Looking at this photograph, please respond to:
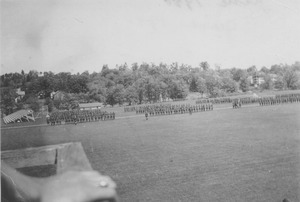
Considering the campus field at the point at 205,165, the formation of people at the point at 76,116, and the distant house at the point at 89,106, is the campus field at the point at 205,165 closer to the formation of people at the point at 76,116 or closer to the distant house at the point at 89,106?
the formation of people at the point at 76,116

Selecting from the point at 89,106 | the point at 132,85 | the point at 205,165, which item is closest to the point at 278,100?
the point at 132,85

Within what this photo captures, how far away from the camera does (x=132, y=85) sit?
39.9m

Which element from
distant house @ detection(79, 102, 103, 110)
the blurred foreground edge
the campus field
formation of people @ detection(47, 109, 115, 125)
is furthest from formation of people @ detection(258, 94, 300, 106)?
the blurred foreground edge

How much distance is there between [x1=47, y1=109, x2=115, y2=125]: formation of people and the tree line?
4.92 feet

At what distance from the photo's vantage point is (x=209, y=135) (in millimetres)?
18531

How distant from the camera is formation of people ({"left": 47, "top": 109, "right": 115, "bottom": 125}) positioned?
102ft

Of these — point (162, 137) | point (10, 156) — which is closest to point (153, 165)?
point (162, 137)

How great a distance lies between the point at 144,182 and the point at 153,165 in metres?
2.20

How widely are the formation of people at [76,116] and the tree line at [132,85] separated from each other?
4.92 ft

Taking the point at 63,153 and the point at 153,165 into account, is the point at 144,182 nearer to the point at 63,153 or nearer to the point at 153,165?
the point at 153,165

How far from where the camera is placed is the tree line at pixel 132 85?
644 inches

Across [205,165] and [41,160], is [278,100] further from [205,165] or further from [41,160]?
[41,160]

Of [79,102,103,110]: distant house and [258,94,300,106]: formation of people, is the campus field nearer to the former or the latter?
[79,102,103,110]: distant house

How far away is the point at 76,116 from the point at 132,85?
32.5 feet
